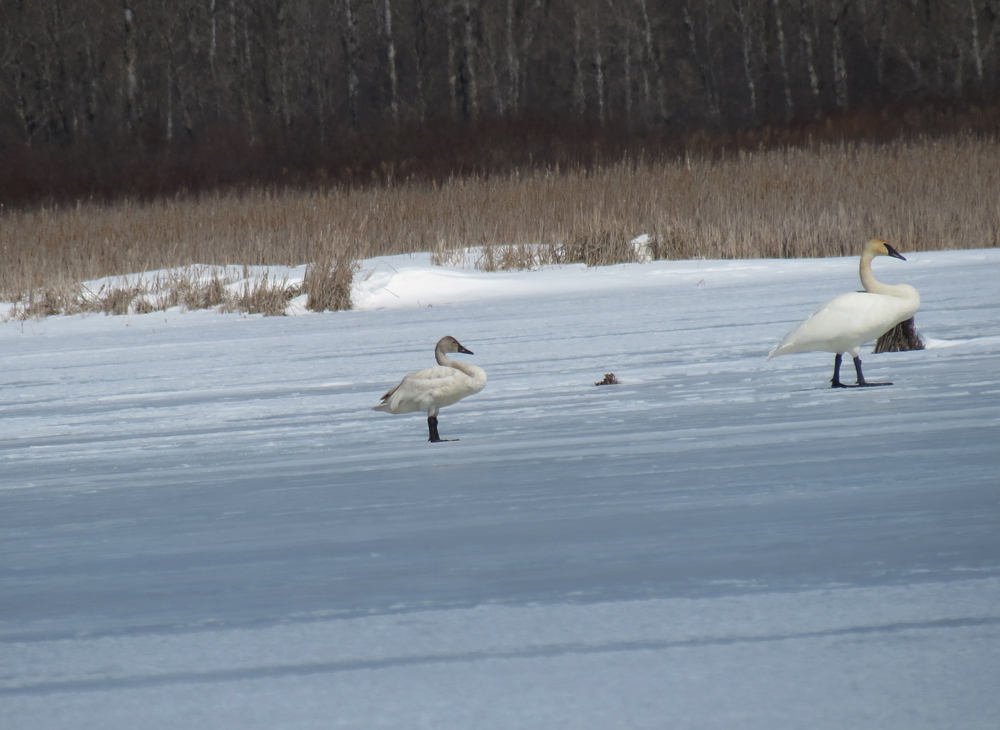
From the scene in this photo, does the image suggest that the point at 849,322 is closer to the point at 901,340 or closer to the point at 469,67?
the point at 901,340

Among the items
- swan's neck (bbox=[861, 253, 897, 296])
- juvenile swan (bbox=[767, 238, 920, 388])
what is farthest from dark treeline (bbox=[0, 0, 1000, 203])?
juvenile swan (bbox=[767, 238, 920, 388])

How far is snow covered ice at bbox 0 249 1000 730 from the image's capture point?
64.7 inches

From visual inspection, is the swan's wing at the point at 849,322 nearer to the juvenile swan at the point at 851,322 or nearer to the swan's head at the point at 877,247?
the juvenile swan at the point at 851,322

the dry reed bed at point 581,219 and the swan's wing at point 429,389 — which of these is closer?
the swan's wing at point 429,389

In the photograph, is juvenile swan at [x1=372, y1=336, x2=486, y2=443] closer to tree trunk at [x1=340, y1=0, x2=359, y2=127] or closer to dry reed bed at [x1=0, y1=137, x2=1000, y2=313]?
dry reed bed at [x1=0, y1=137, x2=1000, y2=313]

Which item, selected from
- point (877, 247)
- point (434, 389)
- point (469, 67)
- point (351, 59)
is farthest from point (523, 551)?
point (351, 59)

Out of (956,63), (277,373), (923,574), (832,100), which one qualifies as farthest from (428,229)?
(956,63)

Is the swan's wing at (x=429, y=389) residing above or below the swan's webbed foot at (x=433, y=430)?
above

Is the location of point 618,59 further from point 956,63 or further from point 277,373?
point 277,373

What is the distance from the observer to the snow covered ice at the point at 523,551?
164 centimetres

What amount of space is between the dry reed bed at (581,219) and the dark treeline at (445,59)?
1127 centimetres

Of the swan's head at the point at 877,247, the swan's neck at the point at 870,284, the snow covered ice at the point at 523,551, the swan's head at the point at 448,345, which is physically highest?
the swan's head at the point at 877,247

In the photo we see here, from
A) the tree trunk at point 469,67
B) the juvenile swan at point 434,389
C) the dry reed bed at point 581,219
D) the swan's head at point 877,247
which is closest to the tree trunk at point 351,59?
the tree trunk at point 469,67

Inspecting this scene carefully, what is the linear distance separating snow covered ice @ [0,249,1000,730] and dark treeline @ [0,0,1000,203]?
69.2 feet
